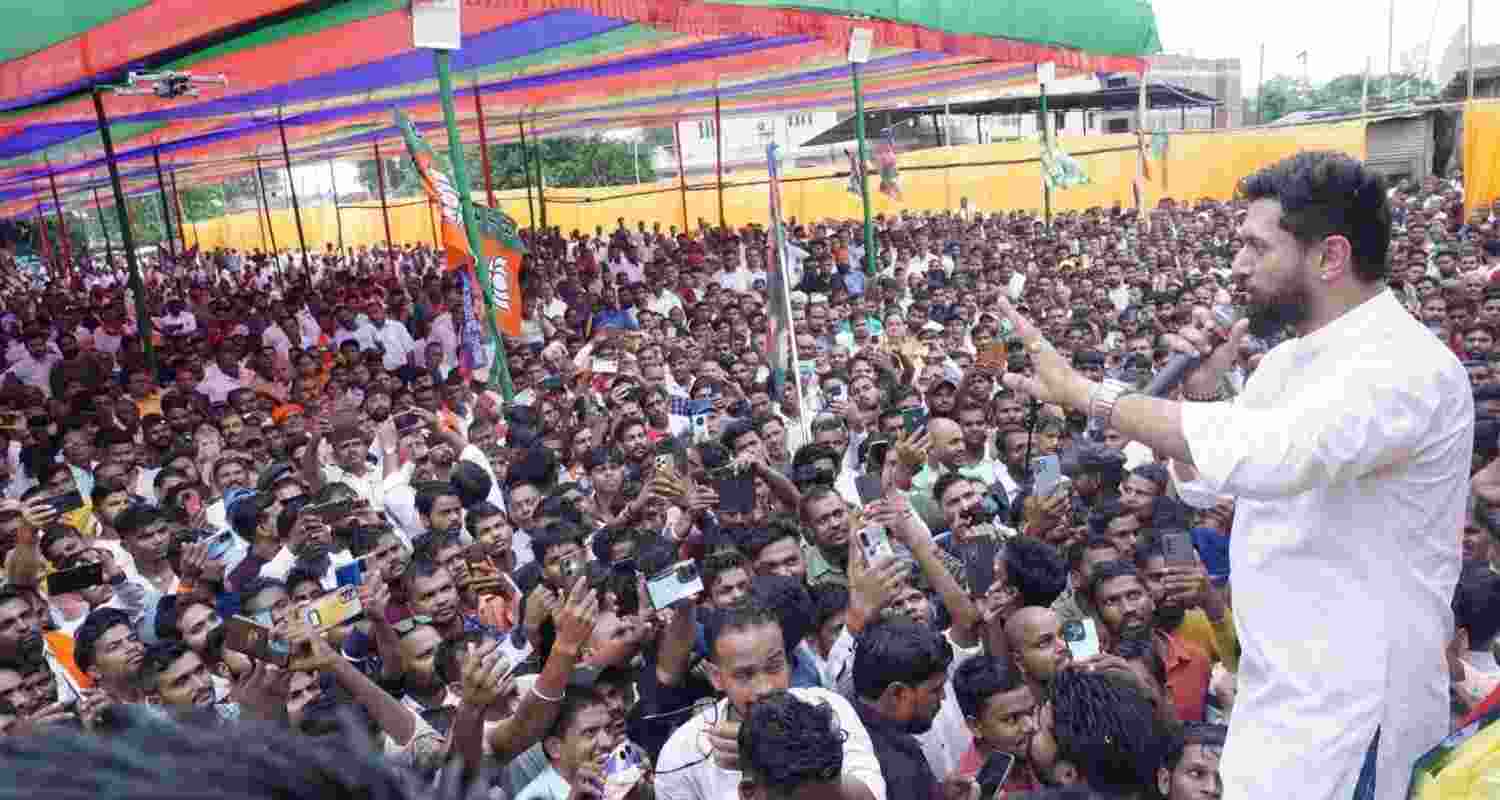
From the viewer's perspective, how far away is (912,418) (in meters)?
5.01

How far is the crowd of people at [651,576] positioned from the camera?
215 centimetres


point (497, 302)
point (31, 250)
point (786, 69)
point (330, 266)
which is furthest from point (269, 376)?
point (31, 250)

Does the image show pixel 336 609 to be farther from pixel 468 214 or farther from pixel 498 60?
pixel 498 60

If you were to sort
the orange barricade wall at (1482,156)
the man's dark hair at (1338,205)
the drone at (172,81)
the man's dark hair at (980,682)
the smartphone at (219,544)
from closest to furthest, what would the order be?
the man's dark hair at (1338,205)
the man's dark hair at (980,682)
the smartphone at (219,544)
the drone at (172,81)
the orange barricade wall at (1482,156)

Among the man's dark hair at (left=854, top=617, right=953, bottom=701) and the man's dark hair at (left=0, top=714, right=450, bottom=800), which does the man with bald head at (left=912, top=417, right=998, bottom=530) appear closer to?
the man's dark hair at (left=854, top=617, right=953, bottom=701)

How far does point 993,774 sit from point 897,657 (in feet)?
1.06

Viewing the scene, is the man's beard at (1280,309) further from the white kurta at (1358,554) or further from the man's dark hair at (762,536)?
the man's dark hair at (762,536)

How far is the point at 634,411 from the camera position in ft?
18.1

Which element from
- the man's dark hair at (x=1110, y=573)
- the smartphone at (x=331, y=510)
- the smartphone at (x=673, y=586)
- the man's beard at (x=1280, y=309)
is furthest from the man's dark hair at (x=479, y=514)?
the man's beard at (x=1280, y=309)

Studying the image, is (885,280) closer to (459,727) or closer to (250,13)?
(250,13)

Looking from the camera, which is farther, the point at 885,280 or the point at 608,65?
the point at 885,280

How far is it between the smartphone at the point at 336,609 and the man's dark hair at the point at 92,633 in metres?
0.78

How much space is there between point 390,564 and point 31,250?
136 feet

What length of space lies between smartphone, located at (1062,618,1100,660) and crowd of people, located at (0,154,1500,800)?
0.01 metres
